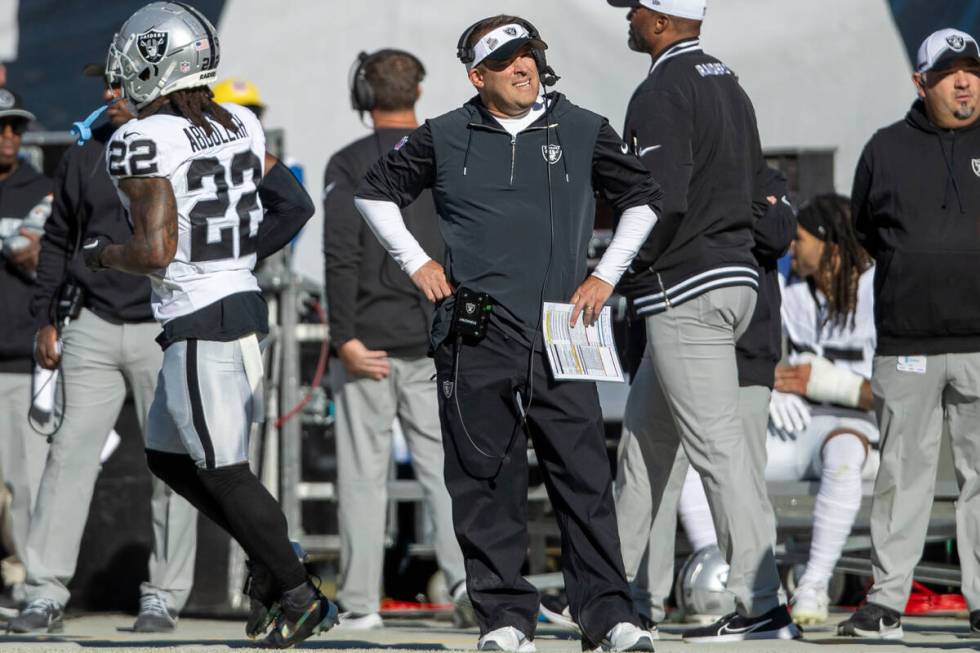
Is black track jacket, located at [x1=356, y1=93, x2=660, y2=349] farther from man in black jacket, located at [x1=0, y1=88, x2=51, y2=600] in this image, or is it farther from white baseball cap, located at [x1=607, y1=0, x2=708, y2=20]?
man in black jacket, located at [x1=0, y1=88, x2=51, y2=600]

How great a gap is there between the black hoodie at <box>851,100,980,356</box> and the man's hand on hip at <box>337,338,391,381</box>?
1.85 m

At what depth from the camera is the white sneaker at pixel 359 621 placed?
6.35 metres

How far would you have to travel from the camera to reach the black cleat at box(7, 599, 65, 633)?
596cm

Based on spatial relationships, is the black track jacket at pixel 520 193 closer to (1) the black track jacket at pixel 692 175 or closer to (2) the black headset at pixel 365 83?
(1) the black track jacket at pixel 692 175

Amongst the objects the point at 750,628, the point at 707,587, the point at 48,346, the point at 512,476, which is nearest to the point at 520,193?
the point at 512,476

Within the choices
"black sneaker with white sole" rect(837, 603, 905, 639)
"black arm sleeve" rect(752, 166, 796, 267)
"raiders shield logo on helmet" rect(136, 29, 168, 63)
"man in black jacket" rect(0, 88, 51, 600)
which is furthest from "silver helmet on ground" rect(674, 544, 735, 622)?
"man in black jacket" rect(0, 88, 51, 600)

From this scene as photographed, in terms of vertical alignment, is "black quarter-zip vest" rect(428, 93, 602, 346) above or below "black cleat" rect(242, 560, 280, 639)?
above

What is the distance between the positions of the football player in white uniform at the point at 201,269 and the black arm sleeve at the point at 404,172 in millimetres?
363

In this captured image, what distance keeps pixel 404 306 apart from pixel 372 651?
2.10 metres

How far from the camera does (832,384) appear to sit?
6887mm

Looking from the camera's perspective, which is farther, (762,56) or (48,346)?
(762,56)

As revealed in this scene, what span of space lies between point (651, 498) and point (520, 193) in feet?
4.37

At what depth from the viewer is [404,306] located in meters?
6.54

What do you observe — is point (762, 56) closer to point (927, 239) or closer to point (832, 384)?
point (832, 384)
